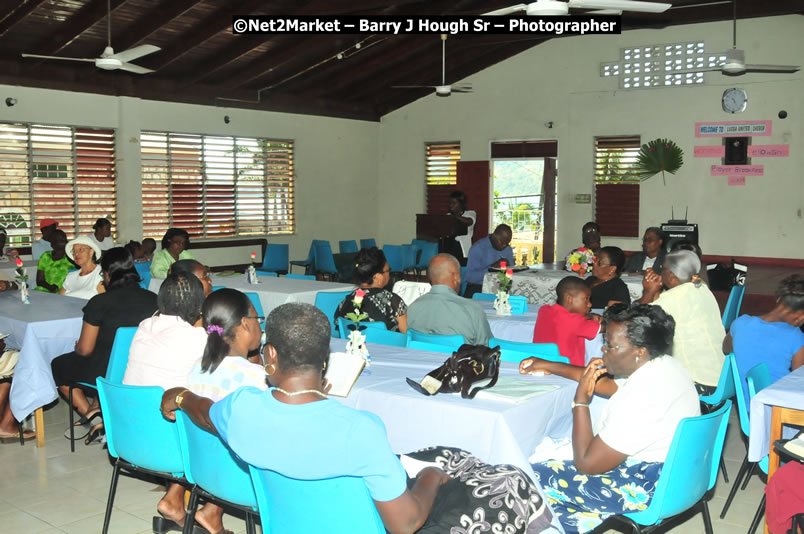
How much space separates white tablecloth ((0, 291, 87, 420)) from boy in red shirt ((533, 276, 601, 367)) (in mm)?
2946

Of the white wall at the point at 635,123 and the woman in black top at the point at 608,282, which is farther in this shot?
the white wall at the point at 635,123

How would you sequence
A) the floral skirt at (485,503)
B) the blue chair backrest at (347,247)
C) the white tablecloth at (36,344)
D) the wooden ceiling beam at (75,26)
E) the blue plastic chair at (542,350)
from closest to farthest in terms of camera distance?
the floral skirt at (485,503) < the blue plastic chair at (542,350) < the white tablecloth at (36,344) < the wooden ceiling beam at (75,26) < the blue chair backrest at (347,247)

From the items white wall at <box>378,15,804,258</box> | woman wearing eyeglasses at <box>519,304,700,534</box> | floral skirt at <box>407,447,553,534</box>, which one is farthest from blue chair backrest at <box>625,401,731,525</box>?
white wall at <box>378,15,804,258</box>

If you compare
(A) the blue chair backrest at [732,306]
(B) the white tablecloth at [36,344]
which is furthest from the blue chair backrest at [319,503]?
(A) the blue chair backrest at [732,306]

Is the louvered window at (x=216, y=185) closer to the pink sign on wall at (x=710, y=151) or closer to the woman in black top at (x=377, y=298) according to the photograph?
the pink sign on wall at (x=710, y=151)

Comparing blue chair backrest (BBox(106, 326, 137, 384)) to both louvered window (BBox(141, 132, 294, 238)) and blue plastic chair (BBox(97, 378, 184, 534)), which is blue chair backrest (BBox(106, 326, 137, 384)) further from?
louvered window (BBox(141, 132, 294, 238))

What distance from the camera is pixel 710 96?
42.2 feet

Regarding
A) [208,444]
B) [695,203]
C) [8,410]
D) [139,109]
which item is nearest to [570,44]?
[695,203]

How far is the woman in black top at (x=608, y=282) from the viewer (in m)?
5.90

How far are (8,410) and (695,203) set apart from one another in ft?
36.6

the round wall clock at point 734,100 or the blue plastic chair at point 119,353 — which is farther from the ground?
the round wall clock at point 734,100

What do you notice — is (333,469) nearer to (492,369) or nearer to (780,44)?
(492,369)

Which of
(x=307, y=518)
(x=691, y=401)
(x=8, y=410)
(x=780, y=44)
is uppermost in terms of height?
(x=780, y=44)

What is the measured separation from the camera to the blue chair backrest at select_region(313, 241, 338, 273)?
11.5 meters
